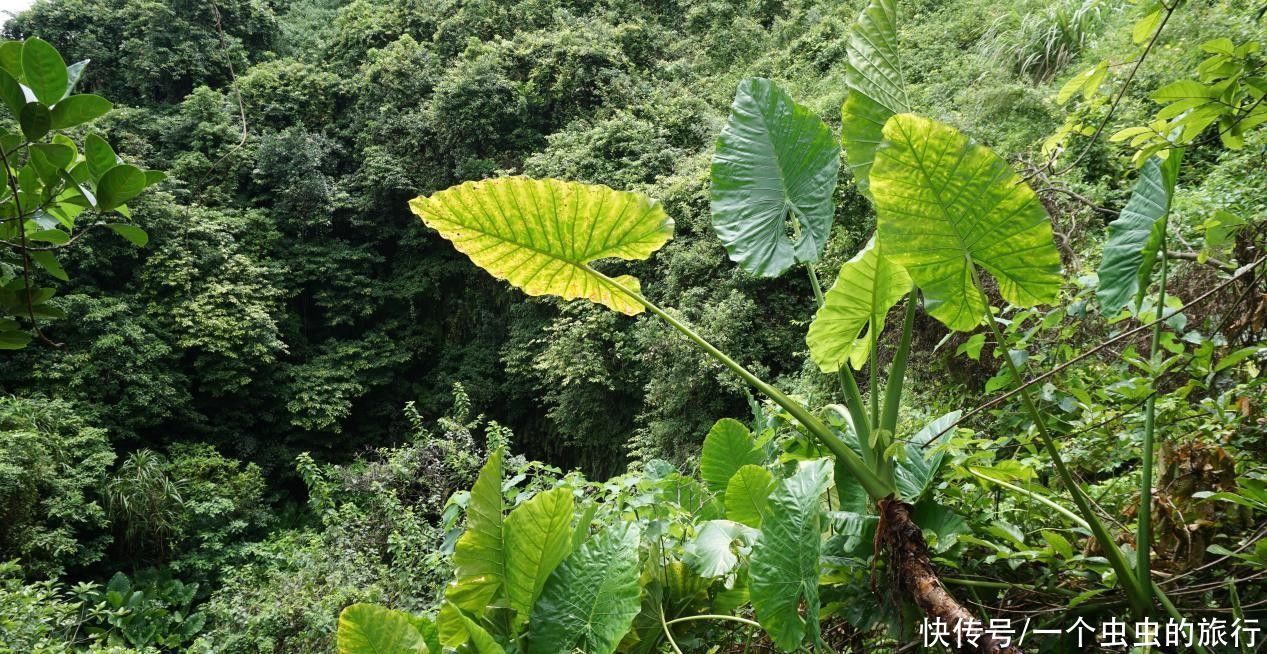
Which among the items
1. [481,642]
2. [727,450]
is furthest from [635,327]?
[481,642]

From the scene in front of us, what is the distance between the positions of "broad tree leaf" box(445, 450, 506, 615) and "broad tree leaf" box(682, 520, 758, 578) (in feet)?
0.63

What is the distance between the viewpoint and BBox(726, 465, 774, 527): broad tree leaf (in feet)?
2.54

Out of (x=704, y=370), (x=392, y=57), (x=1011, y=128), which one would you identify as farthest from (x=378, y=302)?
(x=1011, y=128)

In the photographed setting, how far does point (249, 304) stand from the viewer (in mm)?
7414

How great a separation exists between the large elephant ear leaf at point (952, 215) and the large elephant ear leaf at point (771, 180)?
7.3 inches

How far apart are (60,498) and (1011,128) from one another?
271 inches

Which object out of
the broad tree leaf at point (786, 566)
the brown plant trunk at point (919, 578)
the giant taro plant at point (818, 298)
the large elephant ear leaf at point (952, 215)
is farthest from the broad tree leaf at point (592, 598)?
the large elephant ear leaf at point (952, 215)

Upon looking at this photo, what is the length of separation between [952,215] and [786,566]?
37 centimetres

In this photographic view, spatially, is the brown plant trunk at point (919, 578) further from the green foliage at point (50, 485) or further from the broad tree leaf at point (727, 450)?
the green foliage at point (50, 485)

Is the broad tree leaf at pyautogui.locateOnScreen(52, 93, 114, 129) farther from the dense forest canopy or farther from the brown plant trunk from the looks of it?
the brown plant trunk

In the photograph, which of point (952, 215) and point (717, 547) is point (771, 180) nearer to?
point (952, 215)

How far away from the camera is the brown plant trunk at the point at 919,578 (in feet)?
1.89

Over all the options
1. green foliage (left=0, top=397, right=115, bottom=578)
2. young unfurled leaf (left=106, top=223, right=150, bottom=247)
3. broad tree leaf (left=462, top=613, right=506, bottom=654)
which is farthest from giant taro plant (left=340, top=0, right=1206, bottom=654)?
green foliage (left=0, top=397, right=115, bottom=578)

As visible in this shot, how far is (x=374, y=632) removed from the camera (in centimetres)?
57
